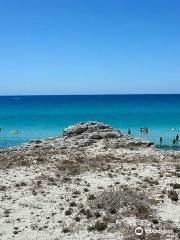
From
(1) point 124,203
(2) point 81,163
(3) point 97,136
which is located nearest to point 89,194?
(1) point 124,203

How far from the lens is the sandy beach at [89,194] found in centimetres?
1983

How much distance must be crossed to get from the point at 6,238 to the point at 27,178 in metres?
11.0

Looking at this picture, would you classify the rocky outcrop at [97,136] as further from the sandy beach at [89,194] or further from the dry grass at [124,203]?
the dry grass at [124,203]

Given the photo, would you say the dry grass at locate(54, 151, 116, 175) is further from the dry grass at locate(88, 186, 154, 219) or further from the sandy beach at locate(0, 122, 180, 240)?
the dry grass at locate(88, 186, 154, 219)

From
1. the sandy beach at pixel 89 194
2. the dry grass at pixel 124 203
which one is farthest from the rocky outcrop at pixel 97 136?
the dry grass at pixel 124 203

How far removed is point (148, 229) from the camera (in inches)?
→ 763

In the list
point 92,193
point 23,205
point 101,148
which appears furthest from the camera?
point 101,148

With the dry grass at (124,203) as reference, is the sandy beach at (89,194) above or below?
below

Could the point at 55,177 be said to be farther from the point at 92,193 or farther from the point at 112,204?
the point at 112,204

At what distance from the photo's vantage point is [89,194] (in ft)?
82.6

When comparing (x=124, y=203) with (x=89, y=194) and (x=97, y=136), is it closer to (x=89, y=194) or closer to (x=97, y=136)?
(x=89, y=194)

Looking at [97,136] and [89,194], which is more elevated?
[97,136]

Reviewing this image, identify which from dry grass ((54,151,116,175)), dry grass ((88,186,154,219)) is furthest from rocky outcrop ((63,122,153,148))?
dry grass ((88,186,154,219))

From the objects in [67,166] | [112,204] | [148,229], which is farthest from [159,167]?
[148,229]
